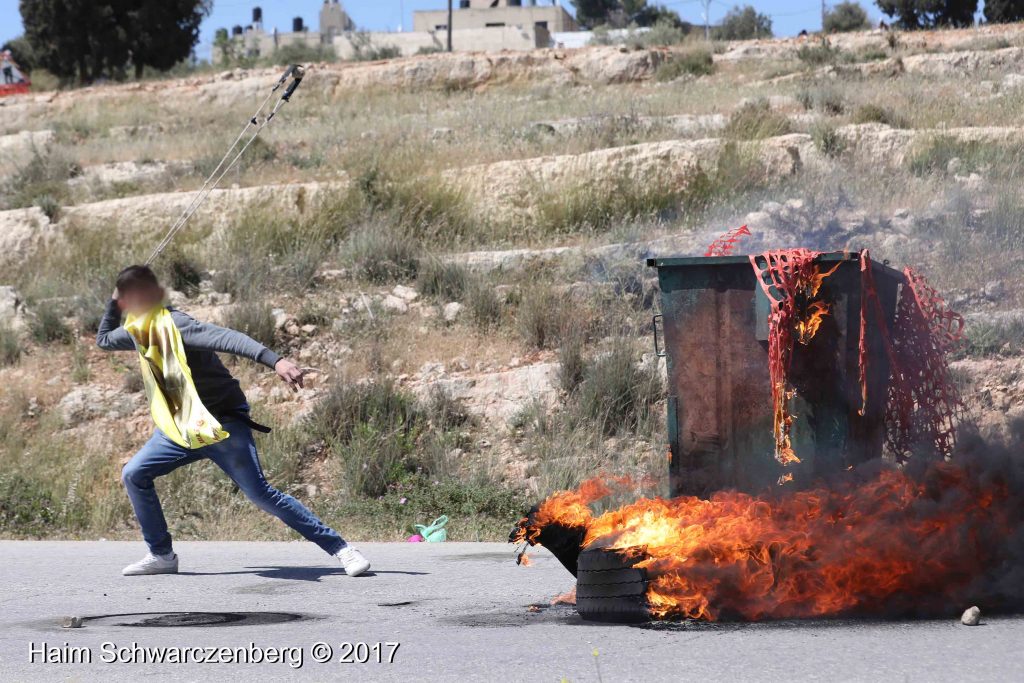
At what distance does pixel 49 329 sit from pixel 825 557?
10641 mm

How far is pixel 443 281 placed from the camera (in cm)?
1360

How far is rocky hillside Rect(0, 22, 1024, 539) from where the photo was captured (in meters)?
10.0

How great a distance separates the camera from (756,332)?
21.0ft

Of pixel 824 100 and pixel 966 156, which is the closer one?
pixel 966 156

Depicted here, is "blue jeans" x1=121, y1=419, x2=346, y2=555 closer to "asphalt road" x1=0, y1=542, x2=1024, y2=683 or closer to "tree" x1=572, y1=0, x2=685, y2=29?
"asphalt road" x1=0, y1=542, x2=1024, y2=683

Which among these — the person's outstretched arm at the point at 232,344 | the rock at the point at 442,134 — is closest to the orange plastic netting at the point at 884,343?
the person's outstretched arm at the point at 232,344

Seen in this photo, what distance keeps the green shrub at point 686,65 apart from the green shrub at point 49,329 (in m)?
19.7

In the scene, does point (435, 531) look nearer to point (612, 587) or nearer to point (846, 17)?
point (612, 587)

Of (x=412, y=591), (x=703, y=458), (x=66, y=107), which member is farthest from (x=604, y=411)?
(x=66, y=107)

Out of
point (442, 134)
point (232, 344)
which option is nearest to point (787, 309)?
point (232, 344)

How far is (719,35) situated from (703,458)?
49836mm

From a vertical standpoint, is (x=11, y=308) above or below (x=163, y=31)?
Answer: below

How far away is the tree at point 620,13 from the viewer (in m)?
77.2

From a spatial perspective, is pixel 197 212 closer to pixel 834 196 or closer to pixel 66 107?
pixel 834 196
